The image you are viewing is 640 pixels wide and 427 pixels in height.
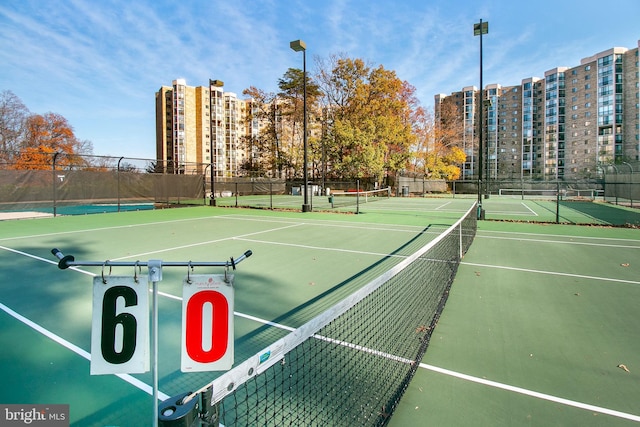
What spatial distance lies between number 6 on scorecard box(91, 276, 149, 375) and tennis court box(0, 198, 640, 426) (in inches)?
6.5

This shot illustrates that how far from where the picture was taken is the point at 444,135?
44906 millimetres

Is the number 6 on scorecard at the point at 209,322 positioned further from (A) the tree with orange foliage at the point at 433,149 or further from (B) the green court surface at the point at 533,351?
(A) the tree with orange foliage at the point at 433,149

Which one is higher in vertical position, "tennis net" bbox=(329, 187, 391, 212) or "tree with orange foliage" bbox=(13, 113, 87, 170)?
"tree with orange foliage" bbox=(13, 113, 87, 170)

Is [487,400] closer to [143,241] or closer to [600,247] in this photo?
[600,247]

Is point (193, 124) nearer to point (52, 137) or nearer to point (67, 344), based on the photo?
point (52, 137)

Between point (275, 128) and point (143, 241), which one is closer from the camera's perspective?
point (143, 241)

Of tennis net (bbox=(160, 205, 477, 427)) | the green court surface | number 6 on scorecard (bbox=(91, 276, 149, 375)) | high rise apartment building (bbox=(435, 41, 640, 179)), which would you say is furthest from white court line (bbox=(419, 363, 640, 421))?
high rise apartment building (bbox=(435, 41, 640, 179))

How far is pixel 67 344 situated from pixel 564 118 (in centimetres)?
11798

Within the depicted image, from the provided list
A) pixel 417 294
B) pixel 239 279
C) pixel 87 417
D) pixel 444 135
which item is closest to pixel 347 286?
pixel 417 294

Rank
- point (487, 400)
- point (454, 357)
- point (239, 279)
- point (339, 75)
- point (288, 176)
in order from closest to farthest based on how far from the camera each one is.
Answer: point (487, 400) → point (454, 357) → point (239, 279) → point (339, 75) → point (288, 176)

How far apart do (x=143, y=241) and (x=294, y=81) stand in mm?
36218

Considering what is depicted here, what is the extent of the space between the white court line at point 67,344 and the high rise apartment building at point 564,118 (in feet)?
237

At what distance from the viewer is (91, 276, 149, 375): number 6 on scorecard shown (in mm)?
1948

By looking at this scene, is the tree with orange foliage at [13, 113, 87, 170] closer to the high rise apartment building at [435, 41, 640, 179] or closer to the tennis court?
the tennis court
